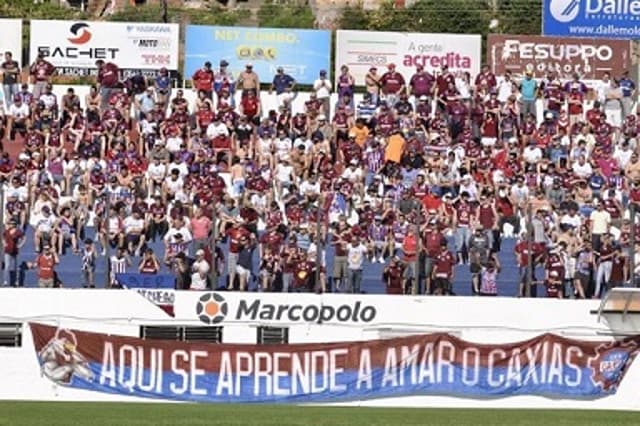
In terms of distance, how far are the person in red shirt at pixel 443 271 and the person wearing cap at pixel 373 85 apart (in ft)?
35.2

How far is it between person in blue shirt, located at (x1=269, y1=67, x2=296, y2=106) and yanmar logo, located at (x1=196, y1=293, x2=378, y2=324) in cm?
1140

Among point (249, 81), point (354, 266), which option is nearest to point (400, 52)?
point (249, 81)

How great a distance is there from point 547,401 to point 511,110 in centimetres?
1211

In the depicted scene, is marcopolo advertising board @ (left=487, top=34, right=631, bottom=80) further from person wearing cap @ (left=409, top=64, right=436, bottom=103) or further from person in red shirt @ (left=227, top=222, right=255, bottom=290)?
person in red shirt @ (left=227, top=222, right=255, bottom=290)

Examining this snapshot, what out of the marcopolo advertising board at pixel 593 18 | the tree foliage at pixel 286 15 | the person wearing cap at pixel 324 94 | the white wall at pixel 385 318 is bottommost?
the white wall at pixel 385 318

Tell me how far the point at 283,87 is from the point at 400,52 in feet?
15.5

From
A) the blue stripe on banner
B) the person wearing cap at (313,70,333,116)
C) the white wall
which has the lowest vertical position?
the blue stripe on banner

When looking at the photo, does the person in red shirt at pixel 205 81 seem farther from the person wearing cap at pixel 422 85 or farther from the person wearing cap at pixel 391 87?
the person wearing cap at pixel 422 85

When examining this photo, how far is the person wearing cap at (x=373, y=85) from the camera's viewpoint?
4362cm

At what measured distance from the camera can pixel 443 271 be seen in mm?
33406

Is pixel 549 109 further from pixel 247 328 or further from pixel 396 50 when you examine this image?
pixel 247 328

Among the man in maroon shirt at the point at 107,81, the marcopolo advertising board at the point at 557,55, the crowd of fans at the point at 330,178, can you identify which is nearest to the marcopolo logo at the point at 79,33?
the crowd of fans at the point at 330,178

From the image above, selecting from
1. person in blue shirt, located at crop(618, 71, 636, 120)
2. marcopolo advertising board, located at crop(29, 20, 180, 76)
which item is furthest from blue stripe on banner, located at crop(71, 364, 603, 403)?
marcopolo advertising board, located at crop(29, 20, 180, 76)

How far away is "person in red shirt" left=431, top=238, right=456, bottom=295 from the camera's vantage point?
109 feet
